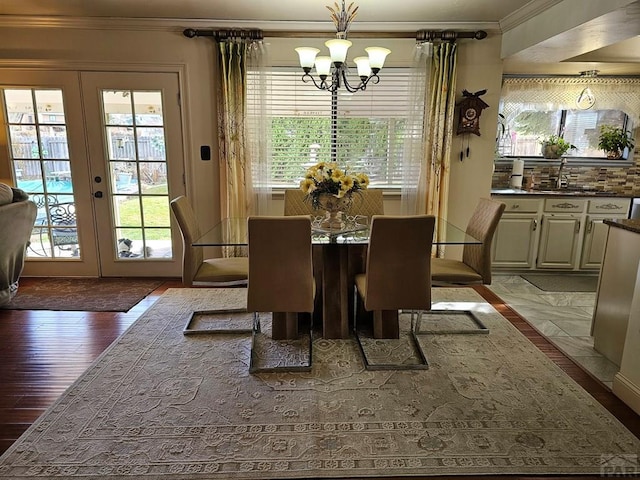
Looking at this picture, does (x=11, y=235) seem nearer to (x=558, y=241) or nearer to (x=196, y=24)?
(x=196, y=24)

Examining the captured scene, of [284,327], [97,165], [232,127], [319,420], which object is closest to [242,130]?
[232,127]

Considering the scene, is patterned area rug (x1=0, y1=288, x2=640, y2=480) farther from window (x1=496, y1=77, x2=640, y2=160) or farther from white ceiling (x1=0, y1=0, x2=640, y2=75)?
window (x1=496, y1=77, x2=640, y2=160)

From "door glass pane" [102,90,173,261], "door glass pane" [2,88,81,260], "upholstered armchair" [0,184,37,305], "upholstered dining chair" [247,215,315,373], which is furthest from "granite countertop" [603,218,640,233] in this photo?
"door glass pane" [2,88,81,260]

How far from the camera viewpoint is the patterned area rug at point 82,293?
3543 mm

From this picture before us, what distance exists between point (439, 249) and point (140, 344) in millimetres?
2889

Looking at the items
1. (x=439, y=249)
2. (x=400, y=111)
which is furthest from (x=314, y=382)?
(x=400, y=111)

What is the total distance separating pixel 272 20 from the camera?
378cm

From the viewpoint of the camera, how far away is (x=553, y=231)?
431cm

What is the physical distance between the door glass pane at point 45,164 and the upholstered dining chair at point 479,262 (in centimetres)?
362

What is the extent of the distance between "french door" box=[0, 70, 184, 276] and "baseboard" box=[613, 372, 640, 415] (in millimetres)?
3785

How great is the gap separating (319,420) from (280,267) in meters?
0.85

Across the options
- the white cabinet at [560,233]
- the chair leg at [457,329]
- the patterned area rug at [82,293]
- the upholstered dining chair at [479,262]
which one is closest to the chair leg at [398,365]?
the chair leg at [457,329]

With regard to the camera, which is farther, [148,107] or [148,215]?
[148,215]

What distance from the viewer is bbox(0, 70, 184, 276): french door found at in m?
3.95
